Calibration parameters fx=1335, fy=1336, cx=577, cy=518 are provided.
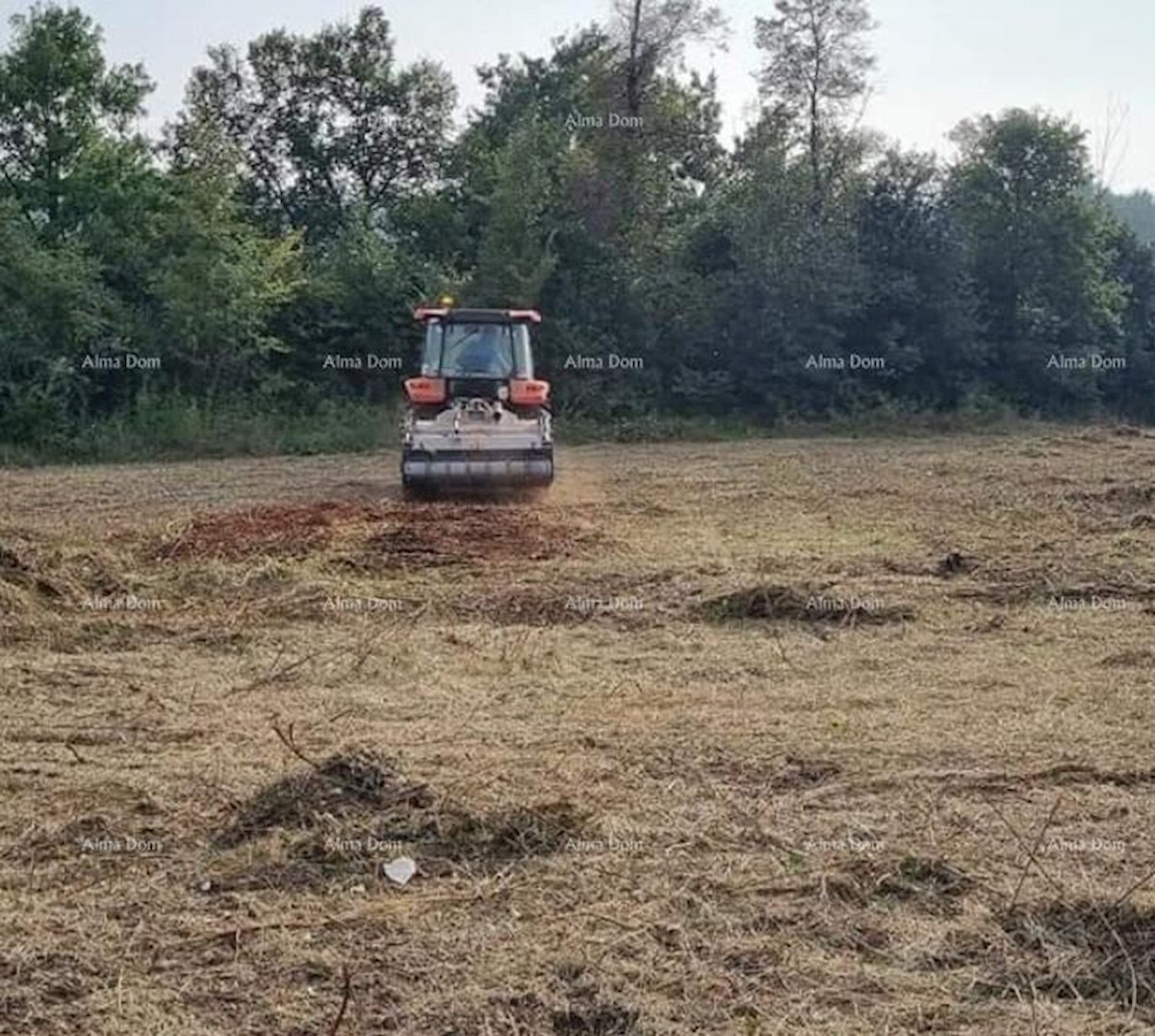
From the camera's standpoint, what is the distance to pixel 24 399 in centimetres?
1997

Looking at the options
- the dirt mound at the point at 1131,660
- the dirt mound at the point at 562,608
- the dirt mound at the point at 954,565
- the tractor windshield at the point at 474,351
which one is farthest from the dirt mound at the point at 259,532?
the dirt mound at the point at 1131,660

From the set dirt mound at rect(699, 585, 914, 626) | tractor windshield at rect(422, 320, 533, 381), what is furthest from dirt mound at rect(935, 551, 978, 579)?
tractor windshield at rect(422, 320, 533, 381)

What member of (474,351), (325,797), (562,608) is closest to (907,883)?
(325,797)

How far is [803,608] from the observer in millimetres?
7734

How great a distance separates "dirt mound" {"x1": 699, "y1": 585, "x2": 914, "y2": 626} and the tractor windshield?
635cm

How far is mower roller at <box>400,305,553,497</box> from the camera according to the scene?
12.8 m

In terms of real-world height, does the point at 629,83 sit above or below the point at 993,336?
above

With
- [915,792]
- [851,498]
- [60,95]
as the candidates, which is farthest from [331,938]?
[60,95]

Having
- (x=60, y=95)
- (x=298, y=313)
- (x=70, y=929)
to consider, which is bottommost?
(x=70, y=929)

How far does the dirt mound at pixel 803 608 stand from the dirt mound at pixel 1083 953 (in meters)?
3.75

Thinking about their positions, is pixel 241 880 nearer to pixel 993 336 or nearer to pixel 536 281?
pixel 536 281

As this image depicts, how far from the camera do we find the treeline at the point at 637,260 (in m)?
21.0

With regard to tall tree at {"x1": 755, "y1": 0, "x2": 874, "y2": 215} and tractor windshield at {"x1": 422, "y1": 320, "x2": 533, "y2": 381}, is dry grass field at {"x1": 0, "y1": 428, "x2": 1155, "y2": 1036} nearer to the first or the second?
tractor windshield at {"x1": 422, "y1": 320, "x2": 533, "y2": 381}

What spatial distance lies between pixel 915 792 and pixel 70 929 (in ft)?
9.38
